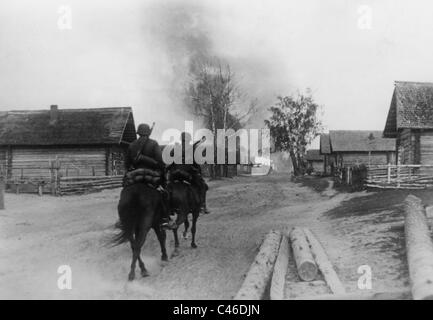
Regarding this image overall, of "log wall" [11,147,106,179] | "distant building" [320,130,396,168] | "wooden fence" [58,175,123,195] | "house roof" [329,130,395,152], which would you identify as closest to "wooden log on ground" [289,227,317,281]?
"wooden fence" [58,175,123,195]

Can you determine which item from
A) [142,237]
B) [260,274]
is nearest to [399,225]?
[260,274]

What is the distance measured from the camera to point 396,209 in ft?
39.9

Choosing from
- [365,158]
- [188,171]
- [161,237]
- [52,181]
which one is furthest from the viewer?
[365,158]

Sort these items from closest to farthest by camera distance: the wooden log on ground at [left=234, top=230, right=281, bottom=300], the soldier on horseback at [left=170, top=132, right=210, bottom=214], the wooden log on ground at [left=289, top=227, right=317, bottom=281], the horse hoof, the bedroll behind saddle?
the wooden log on ground at [left=234, top=230, right=281, bottom=300] → the wooden log on ground at [left=289, top=227, right=317, bottom=281] → the bedroll behind saddle → the horse hoof → the soldier on horseback at [left=170, top=132, right=210, bottom=214]

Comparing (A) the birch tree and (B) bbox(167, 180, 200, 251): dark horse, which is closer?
(B) bbox(167, 180, 200, 251): dark horse

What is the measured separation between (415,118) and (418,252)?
20694 millimetres

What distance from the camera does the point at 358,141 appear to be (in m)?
54.5

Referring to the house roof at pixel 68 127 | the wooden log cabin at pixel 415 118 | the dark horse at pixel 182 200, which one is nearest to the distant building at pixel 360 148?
the wooden log cabin at pixel 415 118

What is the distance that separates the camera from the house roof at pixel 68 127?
28.5 m

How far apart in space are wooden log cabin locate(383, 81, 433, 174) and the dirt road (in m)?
12.1

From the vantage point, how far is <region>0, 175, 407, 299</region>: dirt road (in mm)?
6227

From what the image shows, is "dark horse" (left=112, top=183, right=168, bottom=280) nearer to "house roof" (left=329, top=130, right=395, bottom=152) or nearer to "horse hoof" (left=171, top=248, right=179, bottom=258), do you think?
"horse hoof" (left=171, top=248, right=179, bottom=258)

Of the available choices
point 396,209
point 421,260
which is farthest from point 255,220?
point 421,260

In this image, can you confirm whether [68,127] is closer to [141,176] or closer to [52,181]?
[52,181]
